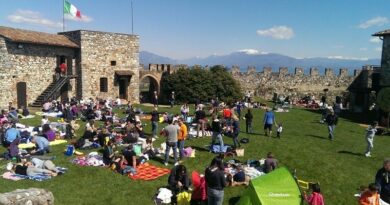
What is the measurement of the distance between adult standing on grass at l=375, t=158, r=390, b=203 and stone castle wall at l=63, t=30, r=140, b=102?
26452 millimetres

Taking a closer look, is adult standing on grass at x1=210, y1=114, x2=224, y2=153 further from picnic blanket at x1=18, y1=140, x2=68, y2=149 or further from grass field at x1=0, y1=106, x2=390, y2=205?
picnic blanket at x1=18, y1=140, x2=68, y2=149

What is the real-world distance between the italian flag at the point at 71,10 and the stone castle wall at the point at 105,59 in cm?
184

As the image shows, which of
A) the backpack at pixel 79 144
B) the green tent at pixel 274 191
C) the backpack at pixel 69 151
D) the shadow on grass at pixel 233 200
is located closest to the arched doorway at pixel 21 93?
the backpack at pixel 79 144

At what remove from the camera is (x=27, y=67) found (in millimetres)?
29234

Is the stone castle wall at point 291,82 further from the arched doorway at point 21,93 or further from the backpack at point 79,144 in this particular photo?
the backpack at point 79,144

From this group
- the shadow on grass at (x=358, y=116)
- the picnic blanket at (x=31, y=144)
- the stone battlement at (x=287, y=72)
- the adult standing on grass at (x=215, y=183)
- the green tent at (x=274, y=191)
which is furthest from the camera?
the stone battlement at (x=287, y=72)

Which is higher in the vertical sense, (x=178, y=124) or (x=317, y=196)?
(x=178, y=124)

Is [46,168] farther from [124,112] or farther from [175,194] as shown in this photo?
[124,112]

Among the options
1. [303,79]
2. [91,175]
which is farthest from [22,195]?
[303,79]

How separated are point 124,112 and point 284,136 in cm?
1233

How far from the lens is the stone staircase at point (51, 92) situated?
30.0m

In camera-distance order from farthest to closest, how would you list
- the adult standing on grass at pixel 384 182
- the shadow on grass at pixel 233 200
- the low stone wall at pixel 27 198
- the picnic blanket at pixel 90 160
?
1. the picnic blanket at pixel 90 160
2. the shadow on grass at pixel 233 200
3. the adult standing on grass at pixel 384 182
4. the low stone wall at pixel 27 198

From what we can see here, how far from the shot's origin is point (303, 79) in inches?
1817

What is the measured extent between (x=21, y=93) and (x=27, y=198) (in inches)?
823
